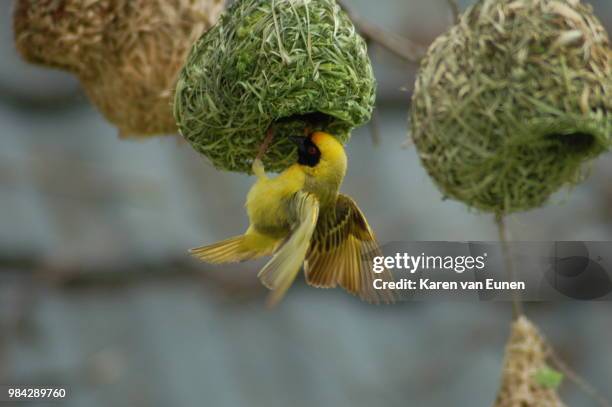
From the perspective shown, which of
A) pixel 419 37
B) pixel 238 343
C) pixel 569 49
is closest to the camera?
pixel 569 49

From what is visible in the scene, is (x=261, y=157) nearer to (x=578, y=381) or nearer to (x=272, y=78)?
(x=272, y=78)

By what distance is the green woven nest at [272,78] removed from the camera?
2.88 meters

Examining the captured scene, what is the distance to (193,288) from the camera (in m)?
7.86

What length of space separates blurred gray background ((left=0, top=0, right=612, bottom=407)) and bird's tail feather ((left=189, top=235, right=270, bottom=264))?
386cm

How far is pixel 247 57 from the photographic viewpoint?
9.48ft

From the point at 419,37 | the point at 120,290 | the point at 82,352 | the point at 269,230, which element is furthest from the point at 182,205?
the point at 269,230

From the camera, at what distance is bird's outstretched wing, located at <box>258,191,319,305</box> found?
254 centimetres

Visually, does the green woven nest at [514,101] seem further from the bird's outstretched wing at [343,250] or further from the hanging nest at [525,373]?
the hanging nest at [525,373]

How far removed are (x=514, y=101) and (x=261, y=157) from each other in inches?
30.3

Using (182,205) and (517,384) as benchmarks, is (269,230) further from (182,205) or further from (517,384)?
(182,205)

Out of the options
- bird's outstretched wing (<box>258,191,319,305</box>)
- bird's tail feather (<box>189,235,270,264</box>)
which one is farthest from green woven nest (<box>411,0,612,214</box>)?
bird's tail feather (<box>189,235,270,264</box>)

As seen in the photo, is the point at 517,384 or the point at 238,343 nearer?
the point at 517,384

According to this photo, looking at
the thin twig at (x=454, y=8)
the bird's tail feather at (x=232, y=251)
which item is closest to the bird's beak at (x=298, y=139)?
the bird's tail feather at (x=232, y=251)

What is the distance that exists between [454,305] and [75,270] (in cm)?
283
